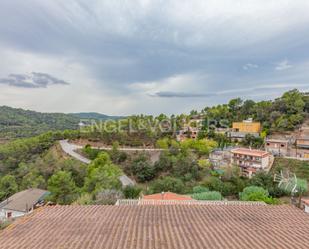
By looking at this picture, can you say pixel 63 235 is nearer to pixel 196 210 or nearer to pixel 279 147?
pixel 196 210

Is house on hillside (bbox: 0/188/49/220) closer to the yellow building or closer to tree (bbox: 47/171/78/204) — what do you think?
tree (bbox: 47/171/78/204)

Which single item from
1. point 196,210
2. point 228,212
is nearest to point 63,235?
point 196,210

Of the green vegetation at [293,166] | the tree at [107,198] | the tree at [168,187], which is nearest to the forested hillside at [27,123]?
the tree at [168,187]

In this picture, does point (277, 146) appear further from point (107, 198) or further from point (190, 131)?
point (107, 198)

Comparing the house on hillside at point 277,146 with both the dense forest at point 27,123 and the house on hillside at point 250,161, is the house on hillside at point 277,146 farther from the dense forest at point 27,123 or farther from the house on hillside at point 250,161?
the dense forest at point 27,123

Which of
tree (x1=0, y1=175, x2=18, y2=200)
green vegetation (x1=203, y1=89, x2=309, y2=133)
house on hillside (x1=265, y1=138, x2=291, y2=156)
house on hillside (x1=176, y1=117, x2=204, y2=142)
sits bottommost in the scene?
tree (x1=0, y1=175, x2=18, y2=200)

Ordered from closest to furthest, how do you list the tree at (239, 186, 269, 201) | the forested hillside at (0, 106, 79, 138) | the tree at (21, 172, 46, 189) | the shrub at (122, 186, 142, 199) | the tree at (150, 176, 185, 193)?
the tree at (239, 186, 269, 201) < the shrub at (122, 186, 142, 199) < the tree at (150, 176, 185, 193) < the tree at (21, 172, 46, 189) < the forested hillside at (0, 106, 79, 138)

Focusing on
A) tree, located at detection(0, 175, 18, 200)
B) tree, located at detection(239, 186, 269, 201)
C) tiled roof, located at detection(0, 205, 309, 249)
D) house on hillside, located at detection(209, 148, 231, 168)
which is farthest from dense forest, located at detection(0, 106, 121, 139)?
tiled roof, located at detection(0, 205, 309, 249)
